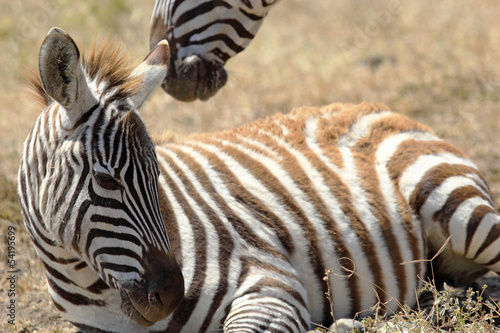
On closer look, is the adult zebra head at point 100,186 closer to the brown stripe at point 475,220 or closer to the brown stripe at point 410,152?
the brown stripe at point 410,152

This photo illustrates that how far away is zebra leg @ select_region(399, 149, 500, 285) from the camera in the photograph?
4.47 meters

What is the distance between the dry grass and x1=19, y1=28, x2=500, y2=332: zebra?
1.90 m

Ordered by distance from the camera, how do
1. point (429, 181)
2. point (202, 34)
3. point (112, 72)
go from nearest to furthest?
point (112, 72), point (429, 181), point (202, 34)

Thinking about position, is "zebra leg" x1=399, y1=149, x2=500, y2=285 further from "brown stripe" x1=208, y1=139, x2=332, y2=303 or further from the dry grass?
the dry grass

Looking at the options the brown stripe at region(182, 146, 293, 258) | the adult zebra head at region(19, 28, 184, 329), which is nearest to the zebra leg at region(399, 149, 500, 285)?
the brown stripe at region(182, 146, 293, 258)

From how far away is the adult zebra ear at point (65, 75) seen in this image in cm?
295

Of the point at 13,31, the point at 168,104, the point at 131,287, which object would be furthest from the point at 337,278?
the point at 13,31

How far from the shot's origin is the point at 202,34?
211 inches

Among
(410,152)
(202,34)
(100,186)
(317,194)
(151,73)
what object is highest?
(202,34)

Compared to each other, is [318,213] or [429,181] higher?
[429,181]

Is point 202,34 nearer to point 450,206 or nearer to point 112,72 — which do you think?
point 112,72

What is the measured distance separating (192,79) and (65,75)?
212 centimetres

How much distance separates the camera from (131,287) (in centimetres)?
302

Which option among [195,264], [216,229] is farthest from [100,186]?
[216,229]
